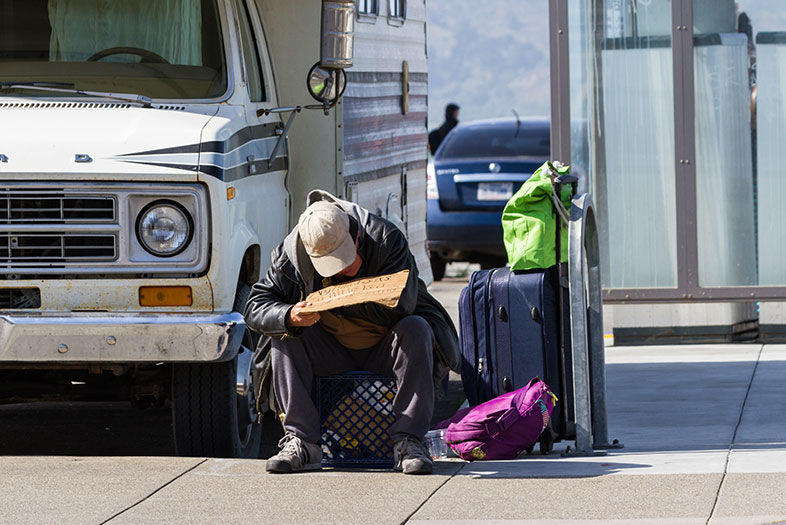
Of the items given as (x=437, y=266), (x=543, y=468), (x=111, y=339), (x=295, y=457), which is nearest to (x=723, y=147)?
(x=543, y=468)

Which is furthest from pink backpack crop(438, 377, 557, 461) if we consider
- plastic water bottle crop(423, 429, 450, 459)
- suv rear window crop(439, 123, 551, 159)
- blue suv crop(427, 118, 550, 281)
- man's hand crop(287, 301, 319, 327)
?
suv rear window crop(439, 123, 551, 159)

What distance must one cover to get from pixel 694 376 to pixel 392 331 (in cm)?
323

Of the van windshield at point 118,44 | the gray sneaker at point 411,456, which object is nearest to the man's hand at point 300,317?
the gray sneaker at point 411,456

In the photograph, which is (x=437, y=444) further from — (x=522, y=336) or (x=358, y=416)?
(x=522, y=336)

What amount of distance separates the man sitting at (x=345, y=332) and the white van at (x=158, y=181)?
255mm

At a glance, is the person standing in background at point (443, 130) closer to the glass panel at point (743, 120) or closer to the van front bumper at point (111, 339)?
the glass panel at point (743, 120)

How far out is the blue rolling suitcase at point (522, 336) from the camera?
6727mm

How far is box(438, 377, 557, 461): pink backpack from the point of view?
21.4ft

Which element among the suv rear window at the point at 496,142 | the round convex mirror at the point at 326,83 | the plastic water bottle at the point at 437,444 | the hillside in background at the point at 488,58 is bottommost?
the plastic water bottle at the point at 437,444

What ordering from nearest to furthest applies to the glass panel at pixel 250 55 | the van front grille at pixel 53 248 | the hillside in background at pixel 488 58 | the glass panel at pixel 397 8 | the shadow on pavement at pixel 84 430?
1. the van front grille at pixel 53 248
2. the glass panel at pixel 250 55
3. the shadow on pavement at pixel 84 430
4. the glass panel at pixel 397 8
5. the hillside in background at pixel 488 58

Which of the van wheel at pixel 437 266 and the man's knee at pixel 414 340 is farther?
the van wheel at pixel 437 266

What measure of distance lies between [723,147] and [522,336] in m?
3.77

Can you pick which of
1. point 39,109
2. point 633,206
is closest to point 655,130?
point 633,206

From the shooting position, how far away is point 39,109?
265 inches
